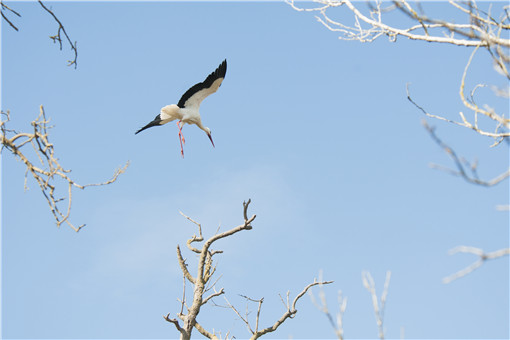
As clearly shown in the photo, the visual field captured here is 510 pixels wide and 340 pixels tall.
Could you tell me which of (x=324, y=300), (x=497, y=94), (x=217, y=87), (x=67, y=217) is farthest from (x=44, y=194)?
(x=217, y=87)

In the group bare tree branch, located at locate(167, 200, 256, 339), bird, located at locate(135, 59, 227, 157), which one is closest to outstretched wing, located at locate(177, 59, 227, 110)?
bird, located at locate(135, 59, 227, 157)

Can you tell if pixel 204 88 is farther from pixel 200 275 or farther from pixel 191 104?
pixel 200 275

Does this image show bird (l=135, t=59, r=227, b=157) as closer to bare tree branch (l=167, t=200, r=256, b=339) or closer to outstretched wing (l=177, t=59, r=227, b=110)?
outstretched wing (l=177, t=59, r=227, b=110)

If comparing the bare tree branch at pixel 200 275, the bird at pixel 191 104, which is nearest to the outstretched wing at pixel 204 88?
the bird at pixel 191 104

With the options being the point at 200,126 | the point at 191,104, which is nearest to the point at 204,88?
the point at 191,104

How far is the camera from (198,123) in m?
8.44

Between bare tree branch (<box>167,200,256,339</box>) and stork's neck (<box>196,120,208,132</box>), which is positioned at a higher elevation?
stork's neck (<box>196,120,208,132</box>)

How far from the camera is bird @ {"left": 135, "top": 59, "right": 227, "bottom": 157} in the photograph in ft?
25.5

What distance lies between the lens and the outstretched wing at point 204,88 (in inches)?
305

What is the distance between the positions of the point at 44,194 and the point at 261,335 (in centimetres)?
353

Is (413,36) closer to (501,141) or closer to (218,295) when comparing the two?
(501,141)

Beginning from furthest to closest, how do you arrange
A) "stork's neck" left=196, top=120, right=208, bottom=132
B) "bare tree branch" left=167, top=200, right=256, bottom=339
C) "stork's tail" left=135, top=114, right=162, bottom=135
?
"stork's neck" left=196, top=120, right=208, bottom=132 → "stork's tail" left=135, top=114, right=162, bottom=135 → "bare tree branch" left=167, top=200, right=256, bottom=339

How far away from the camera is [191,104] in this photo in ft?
26.6

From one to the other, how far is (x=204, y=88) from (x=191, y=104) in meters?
0.40
